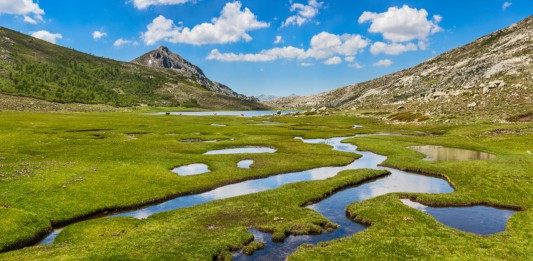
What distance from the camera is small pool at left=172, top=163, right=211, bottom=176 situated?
168 feet

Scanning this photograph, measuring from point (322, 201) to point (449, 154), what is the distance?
41.4m

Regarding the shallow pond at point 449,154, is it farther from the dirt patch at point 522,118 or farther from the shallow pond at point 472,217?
the dirt patch at point 522,118

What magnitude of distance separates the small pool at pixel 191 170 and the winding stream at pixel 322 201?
9.14 meters

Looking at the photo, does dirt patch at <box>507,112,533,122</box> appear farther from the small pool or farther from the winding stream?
the small pool

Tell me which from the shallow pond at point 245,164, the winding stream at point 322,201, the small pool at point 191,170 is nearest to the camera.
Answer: the winding stream at point 322,201

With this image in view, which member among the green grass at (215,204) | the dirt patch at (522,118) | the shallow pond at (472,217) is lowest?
the shallow pond at (472,217)

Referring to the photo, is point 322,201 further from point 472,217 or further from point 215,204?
point 472,217

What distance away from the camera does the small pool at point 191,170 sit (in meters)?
51.2

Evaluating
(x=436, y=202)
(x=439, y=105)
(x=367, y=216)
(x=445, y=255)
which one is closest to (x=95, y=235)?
(x=367, y=216)

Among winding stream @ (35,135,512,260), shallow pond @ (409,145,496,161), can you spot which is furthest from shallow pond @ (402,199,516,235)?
shallow pond @ (409,145,496,161)

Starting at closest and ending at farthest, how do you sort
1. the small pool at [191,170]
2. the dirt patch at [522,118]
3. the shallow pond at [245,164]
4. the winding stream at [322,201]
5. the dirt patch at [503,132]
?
the winding stream at [322,201], the small pool at [191,170], the shallow pond at [245,164], the dirt patch at [503,132], the dirt patch at [522,118]

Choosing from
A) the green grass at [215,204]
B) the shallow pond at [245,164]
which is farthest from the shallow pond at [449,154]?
the shallow pond at [245,164]

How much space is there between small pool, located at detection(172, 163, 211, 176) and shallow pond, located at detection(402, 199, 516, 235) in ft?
101

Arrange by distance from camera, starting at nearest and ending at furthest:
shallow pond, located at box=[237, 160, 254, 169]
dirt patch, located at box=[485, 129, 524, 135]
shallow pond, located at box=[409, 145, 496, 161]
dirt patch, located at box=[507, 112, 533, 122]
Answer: shallow pond, located at box=[237, 160, 254, 169], shallow pond, located at box=[409, 145, 496, 161], dirt patch, located at box=[485, 129, 524, 135], dirt patch, located at box=[507, 112, 533, 122]
